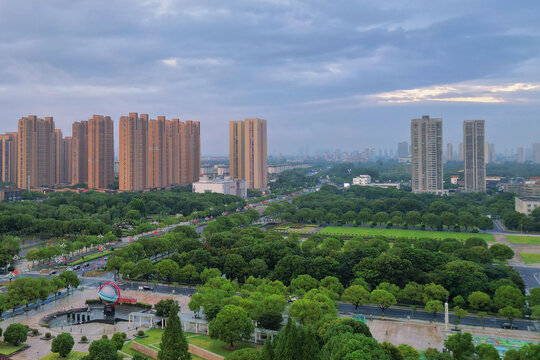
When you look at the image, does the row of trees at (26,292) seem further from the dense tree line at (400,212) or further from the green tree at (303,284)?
the dense tree line at (400,212)

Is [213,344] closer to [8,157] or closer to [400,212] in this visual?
[400,212]

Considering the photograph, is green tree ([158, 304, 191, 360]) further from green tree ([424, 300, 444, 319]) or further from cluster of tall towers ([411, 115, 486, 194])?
cluster of tall towers ([411, 115, 486, 194])

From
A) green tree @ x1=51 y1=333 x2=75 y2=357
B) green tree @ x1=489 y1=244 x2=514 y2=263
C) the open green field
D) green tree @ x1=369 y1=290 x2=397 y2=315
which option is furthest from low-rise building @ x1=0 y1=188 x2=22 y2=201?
green tree @ x1=489 y1=244 x2=514 y2=263

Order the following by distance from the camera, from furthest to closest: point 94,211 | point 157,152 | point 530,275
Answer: point 157,152 → point 94,211 → point 530,275

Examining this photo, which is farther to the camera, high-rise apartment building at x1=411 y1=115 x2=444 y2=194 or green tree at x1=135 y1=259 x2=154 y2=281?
high-rise apartment building at x1=411 y1=115 x2=444 y2=194

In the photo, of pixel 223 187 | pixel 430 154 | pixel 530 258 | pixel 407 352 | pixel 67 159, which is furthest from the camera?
pixel 67 159

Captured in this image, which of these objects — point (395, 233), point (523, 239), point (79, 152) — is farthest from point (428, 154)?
point (79, 152)
